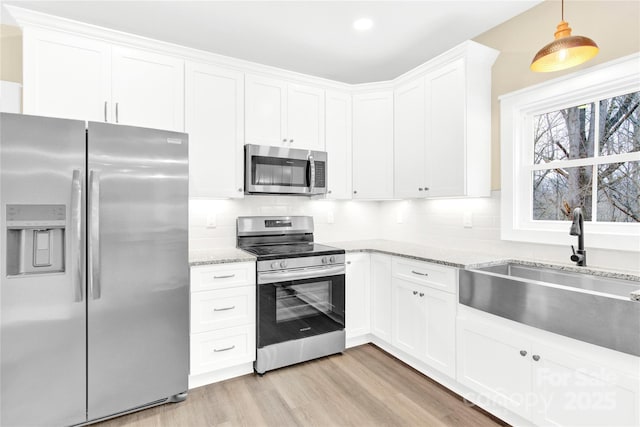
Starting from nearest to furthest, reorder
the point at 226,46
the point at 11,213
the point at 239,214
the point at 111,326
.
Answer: the point at 11,213, the point at 111,326, the point at 226,46, the point at 239,214

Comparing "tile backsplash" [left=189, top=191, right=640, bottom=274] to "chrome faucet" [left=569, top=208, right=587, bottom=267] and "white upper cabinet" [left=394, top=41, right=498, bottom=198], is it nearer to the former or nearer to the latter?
"chrome faucet" [left=569, top=208, right=587, bottom=267]

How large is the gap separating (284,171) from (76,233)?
1588 mm

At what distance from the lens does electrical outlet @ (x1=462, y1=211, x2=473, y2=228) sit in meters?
2.77

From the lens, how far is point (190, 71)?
2512 mm

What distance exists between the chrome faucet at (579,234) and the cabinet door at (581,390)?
2.13 feet

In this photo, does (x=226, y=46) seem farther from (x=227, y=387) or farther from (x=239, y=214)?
(x=227, y=387)

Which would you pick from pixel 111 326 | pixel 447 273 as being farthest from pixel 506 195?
pixel 111 326

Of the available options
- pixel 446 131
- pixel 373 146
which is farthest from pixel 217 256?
pixel 446 131

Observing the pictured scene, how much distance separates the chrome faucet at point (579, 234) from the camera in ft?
6.24

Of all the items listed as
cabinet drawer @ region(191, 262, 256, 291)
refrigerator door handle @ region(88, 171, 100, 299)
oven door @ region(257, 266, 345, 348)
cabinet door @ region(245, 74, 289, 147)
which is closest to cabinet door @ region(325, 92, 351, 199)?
cabinet door @ region(245, 74, 289, 147)

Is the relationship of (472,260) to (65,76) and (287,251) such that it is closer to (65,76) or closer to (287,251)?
(287,251)

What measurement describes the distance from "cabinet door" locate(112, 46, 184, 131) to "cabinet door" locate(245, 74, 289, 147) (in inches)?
21.3

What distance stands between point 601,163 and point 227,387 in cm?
298

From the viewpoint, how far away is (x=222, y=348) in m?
2.33
